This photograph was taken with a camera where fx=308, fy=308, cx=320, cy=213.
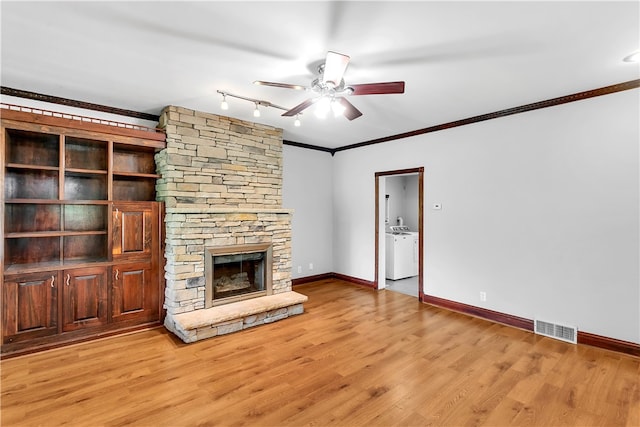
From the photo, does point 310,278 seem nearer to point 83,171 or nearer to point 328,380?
point 328,380

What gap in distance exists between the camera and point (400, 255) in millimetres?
6043

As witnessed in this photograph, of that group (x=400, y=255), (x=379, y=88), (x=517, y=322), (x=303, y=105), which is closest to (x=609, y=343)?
(x=517, y=322)

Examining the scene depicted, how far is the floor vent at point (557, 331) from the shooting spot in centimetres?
331

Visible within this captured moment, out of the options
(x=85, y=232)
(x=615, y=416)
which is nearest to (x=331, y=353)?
(x=615, y=416)

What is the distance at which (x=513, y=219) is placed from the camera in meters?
3.77

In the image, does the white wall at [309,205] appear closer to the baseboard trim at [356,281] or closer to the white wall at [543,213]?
the baseboard trim at [356,281]

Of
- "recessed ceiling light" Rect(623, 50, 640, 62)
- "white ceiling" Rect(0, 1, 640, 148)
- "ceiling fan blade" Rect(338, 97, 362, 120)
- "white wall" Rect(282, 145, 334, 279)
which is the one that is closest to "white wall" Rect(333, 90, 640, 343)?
"white ceiling" Rect(0, 1, 640, 148)

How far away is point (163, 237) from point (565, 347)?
4626 millimetres

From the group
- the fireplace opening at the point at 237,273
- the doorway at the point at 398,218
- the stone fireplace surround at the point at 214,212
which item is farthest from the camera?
the doorway at the point at 398,218

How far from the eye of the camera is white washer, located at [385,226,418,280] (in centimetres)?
591

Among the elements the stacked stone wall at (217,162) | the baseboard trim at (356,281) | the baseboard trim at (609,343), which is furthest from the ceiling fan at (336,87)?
the baseboard trim at (356,281)

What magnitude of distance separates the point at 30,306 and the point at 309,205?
3.99m

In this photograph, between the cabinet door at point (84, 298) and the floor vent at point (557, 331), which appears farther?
the floor vent at point (557, 331)

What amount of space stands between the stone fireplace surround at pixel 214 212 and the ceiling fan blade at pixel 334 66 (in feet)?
7.20
